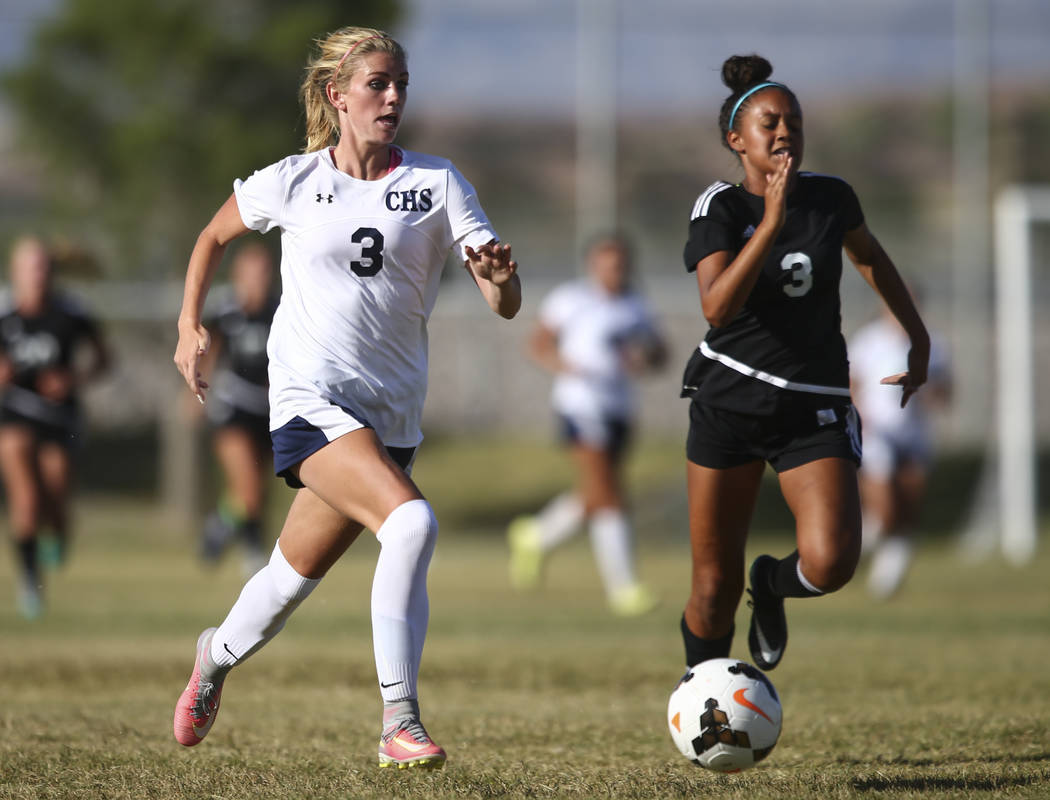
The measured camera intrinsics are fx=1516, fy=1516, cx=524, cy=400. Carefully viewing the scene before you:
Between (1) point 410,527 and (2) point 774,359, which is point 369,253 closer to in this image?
(1) point 410,527

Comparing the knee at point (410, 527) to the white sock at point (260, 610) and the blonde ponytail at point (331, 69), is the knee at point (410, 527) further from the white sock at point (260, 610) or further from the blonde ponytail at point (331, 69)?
the blonde ponytail at point (331, 69)

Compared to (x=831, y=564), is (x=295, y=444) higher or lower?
higher

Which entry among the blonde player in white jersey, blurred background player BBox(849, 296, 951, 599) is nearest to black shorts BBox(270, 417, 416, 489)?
the blonde player in white jersey

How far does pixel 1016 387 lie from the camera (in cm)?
1625

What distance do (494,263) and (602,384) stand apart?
277 inches

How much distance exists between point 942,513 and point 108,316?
1249 centimetres

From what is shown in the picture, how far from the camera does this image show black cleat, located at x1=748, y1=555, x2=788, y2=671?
17.4 ft

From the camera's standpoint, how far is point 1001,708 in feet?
20.5

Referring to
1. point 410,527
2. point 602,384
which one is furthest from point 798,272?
point 602,384

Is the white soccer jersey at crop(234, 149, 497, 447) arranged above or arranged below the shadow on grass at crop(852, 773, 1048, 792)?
above

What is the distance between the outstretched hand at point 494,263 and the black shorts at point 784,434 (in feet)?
3.03

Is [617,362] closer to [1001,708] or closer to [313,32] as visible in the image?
[1001,708]

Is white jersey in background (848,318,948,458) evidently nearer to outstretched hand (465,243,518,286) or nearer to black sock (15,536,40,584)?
black sock (15,536,40,584)

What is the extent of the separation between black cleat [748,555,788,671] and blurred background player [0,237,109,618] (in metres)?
7.27
